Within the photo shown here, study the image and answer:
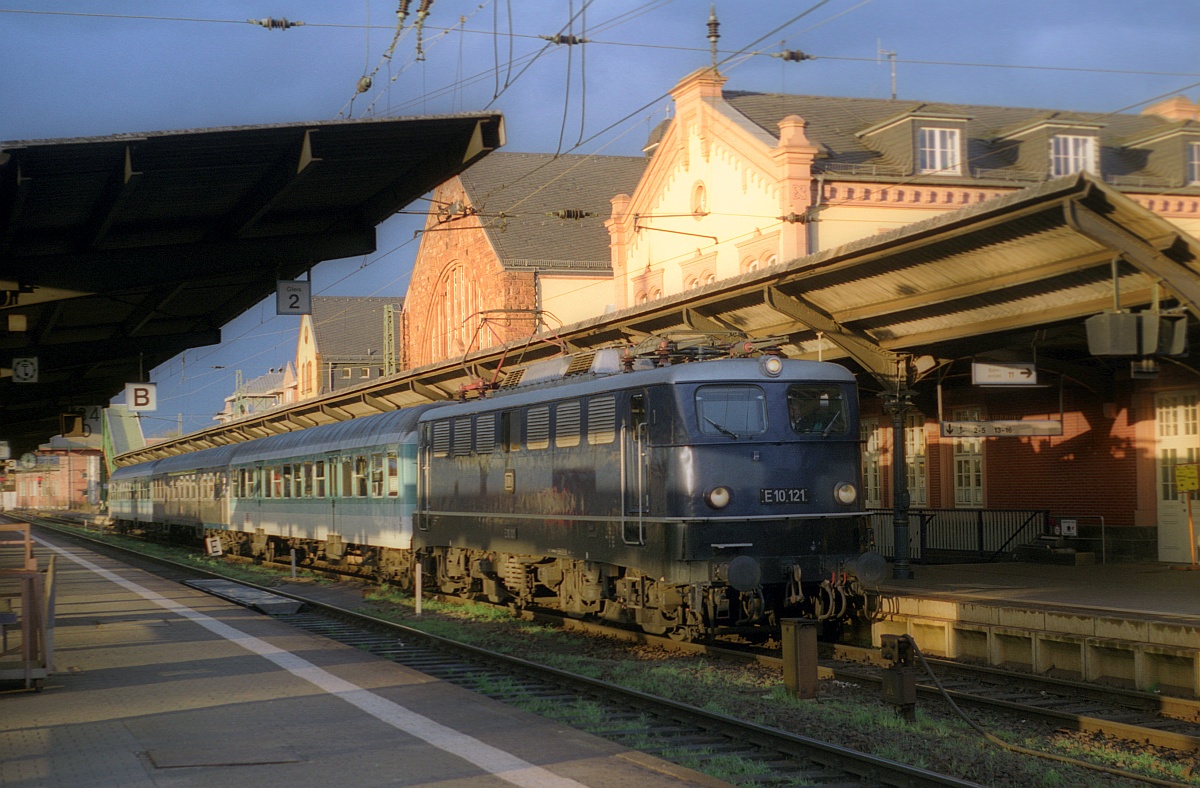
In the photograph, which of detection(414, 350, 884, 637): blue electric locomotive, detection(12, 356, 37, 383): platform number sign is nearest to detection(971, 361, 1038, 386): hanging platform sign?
detection(414, 350, 884, 637): blue electric locomotive

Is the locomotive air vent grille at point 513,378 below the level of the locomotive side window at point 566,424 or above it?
above

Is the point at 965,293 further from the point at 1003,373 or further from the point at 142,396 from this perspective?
the point at 142,396

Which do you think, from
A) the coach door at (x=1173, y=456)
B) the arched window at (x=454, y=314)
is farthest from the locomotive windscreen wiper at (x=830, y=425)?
the arched window at (x=454, y=314)

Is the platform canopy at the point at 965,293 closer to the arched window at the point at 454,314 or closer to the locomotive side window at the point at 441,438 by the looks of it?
the locomotive side window at the point at 441,438

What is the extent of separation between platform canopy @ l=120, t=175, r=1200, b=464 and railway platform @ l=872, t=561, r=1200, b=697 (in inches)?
120

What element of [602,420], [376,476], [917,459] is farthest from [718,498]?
[917,459]

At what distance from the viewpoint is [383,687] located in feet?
39.6

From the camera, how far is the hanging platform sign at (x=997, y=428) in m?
18.3

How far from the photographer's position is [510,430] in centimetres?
1741

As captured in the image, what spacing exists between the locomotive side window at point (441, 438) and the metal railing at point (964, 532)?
7.95m

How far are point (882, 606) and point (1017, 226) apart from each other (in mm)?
4733

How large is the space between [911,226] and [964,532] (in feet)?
37.2

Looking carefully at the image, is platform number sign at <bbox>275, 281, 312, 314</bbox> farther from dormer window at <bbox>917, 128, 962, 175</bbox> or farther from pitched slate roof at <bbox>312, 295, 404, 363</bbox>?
pitched slate roof at <bbox>312, 295, 404, 363</bbox>

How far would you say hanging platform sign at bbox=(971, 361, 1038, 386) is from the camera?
682 inches
